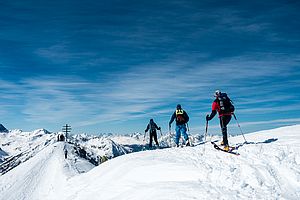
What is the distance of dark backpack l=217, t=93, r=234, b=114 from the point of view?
15945mm

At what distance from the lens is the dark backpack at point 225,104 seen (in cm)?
1595

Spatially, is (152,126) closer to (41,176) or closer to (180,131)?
(180,131)

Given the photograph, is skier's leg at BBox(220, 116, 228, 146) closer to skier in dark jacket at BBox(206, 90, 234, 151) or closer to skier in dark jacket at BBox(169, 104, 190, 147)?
skier in dark jacket at BBox(206, 90, 234, 151)

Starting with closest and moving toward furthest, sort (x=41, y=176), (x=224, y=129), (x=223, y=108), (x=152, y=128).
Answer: (x=223, y=108) < (x=224, y=129) < (x=152, y=128) < (x=41, y=176)

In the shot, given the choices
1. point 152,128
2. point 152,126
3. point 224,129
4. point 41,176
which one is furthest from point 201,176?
point 41,176

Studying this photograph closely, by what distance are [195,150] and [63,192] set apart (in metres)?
7.67

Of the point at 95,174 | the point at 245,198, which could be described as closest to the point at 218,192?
the point at 245,198

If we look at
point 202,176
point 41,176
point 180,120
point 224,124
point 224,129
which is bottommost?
point 41,176

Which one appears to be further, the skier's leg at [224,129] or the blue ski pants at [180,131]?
the blue ski pants at [180,131]

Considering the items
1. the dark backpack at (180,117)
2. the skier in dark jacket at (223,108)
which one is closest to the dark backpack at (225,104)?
the skier in dark jacket at (223,108)

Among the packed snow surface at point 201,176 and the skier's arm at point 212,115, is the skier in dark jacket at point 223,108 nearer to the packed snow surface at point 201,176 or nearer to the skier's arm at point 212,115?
the skier's arm at point 212,115

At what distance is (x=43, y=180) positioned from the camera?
36500 mm

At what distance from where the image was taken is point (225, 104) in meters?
16.0

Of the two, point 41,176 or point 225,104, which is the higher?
point 225,104
